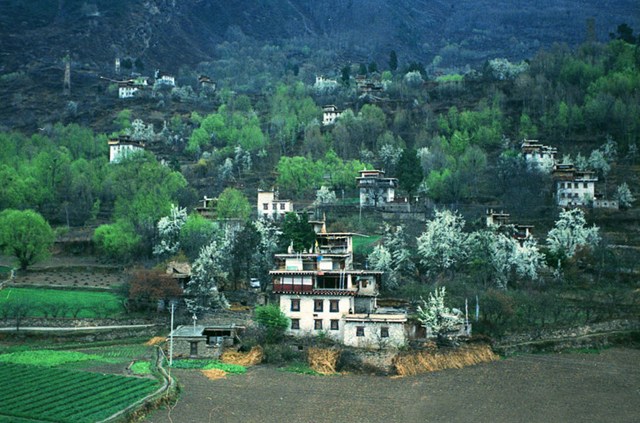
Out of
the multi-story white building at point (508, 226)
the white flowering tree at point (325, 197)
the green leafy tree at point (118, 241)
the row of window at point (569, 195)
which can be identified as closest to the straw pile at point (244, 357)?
the green leafy tree at point (118, 241)

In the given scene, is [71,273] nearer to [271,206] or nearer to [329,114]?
[271,206]

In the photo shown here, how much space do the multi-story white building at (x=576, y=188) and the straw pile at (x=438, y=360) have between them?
138 ft

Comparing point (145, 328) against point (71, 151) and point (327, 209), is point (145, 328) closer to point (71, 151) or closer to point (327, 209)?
point (327, 209)

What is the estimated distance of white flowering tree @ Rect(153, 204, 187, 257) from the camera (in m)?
72.3

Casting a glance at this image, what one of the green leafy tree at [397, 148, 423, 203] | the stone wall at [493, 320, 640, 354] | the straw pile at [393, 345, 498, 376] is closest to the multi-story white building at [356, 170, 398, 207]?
the green leafy tree at [397, 148, 423, 203]

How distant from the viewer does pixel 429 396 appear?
40.6 meters

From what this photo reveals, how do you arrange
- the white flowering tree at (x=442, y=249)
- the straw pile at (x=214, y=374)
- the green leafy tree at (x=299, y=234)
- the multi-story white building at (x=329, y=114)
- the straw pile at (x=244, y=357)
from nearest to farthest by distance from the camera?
the straw pile at (x=214, y=374)
the straw pile at (x=244, y=357)
the green leafy tree at (x=299, y=234)
the white flowering tree at (x=442, y=249)
the multi-story white building at (x=329, y=114)

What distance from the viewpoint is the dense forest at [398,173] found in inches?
2456

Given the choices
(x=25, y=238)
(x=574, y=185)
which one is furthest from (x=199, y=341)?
(x=574, y=185)

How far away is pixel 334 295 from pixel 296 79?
5009 inches

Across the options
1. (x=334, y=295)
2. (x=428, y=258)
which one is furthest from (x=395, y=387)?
(x=428, y=258)

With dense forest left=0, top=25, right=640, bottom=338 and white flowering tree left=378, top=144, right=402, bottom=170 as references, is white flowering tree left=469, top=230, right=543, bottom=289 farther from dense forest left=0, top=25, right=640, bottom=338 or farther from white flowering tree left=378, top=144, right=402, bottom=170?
white flowering tree left=378, top=144, right=402, bottom=170

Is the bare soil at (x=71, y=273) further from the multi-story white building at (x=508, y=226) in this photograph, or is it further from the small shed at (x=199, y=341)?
the multi-story white building at (x=508, y=226)

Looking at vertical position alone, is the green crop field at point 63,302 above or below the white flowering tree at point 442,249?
below
